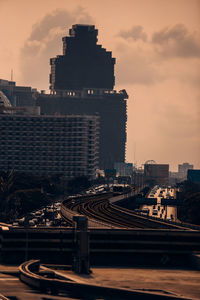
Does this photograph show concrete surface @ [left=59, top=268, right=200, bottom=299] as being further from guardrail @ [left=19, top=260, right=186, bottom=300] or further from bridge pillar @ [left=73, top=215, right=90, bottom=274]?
guardrail @ [left=19, top=260, right=186, bottom=300]

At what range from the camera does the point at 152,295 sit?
125m

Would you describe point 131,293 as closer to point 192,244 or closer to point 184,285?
point 184,285

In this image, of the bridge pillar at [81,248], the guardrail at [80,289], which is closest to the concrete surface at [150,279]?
the bridge pillar at [81,248]

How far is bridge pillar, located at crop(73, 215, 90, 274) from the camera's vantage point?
516 feet

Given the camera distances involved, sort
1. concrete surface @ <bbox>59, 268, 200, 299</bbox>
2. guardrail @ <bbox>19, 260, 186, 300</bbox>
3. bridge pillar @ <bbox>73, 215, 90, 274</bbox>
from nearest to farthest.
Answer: guardrail @ <bbox>19, 260, 186, 300</bbox>, concrete surface @ <bbox>59, 268, 200, 299</bbox>, bridge pillar @ <bbox>73, 215, 90, 274</bbox>

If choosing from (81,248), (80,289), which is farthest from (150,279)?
(80,289)

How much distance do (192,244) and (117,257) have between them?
1602cm

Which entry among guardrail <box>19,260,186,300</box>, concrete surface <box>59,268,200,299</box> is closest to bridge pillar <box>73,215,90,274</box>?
concrete surface <box>59,268,200,299</box>

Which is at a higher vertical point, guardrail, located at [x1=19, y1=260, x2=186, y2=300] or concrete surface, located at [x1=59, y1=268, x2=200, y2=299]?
guardrail, located at [x1=19, y1=260, x2=186, y2=300]

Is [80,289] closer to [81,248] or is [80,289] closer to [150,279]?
[150,279]

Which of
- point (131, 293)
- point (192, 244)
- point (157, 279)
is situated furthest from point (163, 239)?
point (131, 293)

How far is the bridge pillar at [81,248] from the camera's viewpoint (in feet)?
516

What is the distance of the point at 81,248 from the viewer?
158 meters

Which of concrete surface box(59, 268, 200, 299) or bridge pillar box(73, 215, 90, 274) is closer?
concrete surface box(59, 268, 200, 299)
